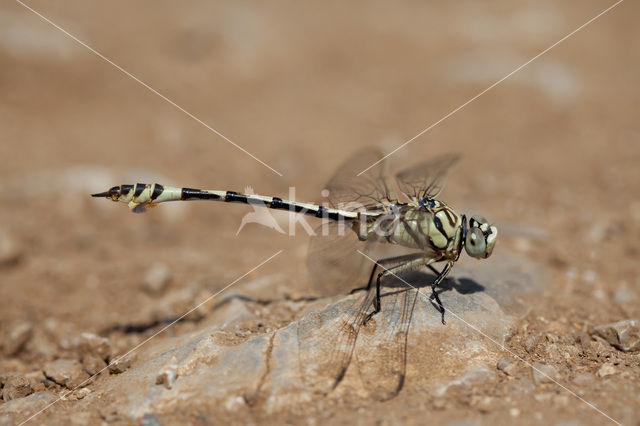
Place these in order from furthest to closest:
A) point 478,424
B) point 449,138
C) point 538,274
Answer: point 449,138
point 538,274
point 478,424

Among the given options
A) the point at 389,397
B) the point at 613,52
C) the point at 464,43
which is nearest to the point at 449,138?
the point at 464,43

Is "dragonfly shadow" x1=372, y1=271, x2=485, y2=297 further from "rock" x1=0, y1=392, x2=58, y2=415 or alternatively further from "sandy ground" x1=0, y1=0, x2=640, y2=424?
"rock" x1=0, y1=392, x2=58, y2=415

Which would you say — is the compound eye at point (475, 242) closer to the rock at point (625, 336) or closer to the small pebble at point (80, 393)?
the rock at point (625, 336)

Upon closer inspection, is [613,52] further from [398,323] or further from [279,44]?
[398,323]

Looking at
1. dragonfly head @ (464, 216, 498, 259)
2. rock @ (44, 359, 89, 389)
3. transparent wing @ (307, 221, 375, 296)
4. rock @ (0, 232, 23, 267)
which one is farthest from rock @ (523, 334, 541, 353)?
rock @ (0, 232, 23, 267)

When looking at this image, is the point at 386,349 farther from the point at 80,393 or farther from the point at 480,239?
the point at 80,393

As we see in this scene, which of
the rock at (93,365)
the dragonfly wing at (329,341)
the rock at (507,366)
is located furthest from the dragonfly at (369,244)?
the rock at (93,365)
